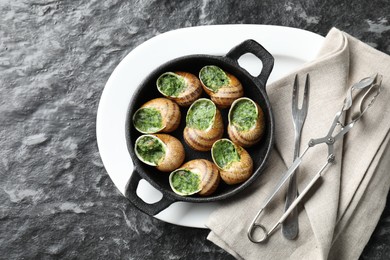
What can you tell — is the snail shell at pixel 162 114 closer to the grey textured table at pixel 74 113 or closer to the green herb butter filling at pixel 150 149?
the green herb butter filling at pixel 150 149

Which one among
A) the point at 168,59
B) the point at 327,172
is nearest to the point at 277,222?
the point at 327,172

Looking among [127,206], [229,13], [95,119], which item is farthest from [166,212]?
[229,13]

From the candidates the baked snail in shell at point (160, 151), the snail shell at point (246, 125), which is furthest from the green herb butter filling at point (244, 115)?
the baked snail in shell at point (160, 151)

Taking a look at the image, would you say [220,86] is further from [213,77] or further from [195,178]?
[195,178]

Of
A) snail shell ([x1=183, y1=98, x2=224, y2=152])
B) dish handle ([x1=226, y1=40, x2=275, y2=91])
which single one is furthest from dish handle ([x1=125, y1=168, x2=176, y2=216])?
dish handle ([x1=226, y1=40, x2=275, y2=91])

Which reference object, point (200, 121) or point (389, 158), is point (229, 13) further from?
point (389, 158)

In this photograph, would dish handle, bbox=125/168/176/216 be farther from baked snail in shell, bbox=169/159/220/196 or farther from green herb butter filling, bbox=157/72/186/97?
green herb butter filling, bbox=157/72/186/97
